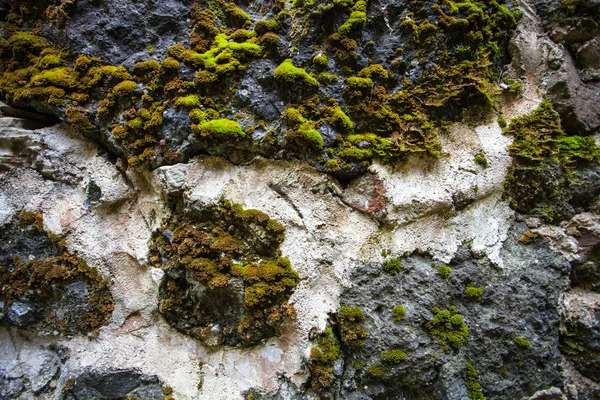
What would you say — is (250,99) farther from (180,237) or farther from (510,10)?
Result: (510,10)

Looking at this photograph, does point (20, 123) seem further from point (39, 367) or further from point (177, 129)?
point (39, 367)

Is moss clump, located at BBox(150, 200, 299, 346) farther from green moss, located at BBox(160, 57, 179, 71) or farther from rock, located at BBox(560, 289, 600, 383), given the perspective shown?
rock, located at BBox(560, 289, 600, 383)

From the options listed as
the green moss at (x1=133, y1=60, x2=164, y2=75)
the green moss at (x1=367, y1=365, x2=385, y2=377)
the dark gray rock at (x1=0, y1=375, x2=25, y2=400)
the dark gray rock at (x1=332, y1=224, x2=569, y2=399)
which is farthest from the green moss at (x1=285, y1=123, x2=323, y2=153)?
the dark gray rock at (x1=0, y1=375, x2=25, y2=400)

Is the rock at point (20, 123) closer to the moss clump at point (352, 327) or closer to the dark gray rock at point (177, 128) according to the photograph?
the dark gray rock at point (177, 128)

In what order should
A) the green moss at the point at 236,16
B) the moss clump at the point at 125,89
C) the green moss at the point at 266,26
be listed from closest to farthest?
the moss clump at the point at 125,89 → the green moss at the point at 266,26 → the green moss at the point at 236,16

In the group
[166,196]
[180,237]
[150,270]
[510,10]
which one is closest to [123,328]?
[150,270]

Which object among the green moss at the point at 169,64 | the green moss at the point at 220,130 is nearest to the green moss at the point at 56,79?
the green moss at the point at 169,64

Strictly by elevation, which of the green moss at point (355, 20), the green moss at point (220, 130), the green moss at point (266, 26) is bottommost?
the green moss at point (220, 130)
